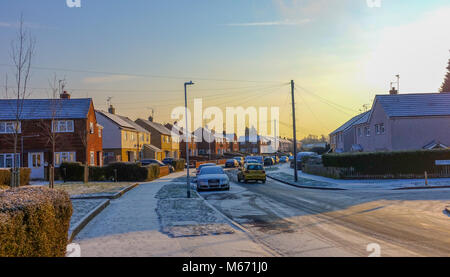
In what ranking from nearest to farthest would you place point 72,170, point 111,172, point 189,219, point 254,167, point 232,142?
point 189,219 < point 254,167 < point 72,170 < point 111,172 < point 232,142

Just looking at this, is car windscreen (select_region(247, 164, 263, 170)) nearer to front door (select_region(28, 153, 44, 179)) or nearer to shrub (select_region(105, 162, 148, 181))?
shrub (select_region(105, 162, 148, 181))

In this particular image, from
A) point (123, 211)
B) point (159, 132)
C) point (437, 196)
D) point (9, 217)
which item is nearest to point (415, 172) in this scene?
point (437, 196)

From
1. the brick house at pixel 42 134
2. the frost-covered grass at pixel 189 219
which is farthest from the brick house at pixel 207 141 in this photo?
the frost-covered grass at pixel 189 219

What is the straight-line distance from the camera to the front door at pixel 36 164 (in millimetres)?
39344

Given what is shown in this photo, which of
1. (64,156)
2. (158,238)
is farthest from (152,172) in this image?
(158,238)

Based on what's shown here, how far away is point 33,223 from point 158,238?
4400mm

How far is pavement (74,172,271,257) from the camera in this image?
869cm

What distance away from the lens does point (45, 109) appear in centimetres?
4059

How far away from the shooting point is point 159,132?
7412cm

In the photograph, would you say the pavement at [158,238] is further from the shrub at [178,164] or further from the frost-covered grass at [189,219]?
the shrub at [178,164]

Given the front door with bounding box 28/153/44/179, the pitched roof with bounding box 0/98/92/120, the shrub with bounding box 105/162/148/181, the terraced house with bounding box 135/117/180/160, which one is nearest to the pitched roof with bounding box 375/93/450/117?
the shrub with bounding box 105/162/148/181

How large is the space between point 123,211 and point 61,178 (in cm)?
2188

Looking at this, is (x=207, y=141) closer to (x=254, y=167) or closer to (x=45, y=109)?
(x=45, y=109)
